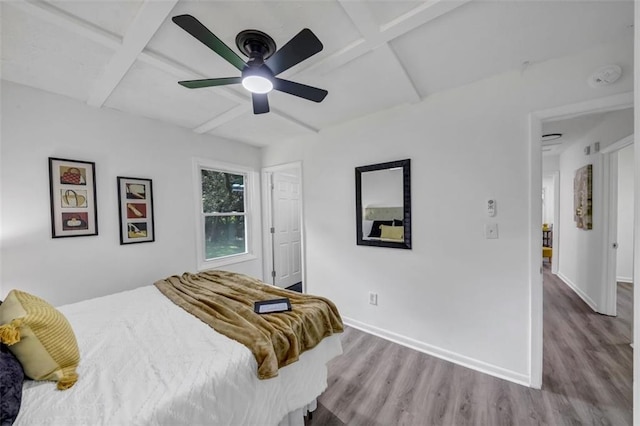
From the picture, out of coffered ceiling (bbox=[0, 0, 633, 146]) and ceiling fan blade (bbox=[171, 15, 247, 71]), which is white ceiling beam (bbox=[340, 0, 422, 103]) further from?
ceiling fan blade (bbox=[171, 15, 247, 71])

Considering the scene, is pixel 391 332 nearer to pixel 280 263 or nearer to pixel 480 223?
pixel 480 223

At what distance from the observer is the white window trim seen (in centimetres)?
312

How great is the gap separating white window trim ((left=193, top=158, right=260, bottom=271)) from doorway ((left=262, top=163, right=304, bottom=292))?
5.4 inches

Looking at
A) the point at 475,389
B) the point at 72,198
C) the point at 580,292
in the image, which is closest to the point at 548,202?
the point at 580,292

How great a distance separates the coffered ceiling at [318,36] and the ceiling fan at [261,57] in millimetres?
70

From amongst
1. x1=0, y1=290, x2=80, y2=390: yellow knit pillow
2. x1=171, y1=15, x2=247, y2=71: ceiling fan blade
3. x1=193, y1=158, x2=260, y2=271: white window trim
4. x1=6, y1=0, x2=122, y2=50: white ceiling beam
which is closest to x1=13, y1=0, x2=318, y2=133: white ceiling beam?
x1=6, y1=0, x2=122, y2=50: white ceiling beam

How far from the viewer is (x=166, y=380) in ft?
3.42

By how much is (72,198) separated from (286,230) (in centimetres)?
265

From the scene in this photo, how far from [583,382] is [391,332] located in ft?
4.69

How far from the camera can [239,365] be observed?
45.9 inches

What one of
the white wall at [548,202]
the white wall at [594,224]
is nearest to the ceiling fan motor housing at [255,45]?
the white wall at [594,224]

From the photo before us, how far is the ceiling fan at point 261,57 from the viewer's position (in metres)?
1.19

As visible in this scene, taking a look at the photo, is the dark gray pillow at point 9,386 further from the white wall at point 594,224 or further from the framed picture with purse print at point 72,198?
the white wall at point 594,224

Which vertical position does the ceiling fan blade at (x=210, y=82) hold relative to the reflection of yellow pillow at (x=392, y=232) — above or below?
above
